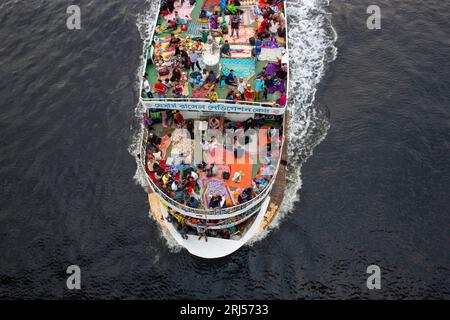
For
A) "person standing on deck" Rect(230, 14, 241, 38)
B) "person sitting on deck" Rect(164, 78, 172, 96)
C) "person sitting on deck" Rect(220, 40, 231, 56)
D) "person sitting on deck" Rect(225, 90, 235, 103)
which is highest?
"person standing on deck" Rect(230, 14, 241, 38)

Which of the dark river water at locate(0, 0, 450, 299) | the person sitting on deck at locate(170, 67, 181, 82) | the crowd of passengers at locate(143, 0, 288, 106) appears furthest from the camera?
the person sitting on deck at locate(170, 67, 181, 82)

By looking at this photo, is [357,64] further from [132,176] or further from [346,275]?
[132,176]

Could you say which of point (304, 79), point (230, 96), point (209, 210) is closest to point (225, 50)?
point (230, 96)

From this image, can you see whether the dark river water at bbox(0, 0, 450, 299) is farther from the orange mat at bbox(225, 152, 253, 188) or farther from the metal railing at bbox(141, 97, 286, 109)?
the metal railing at bbox(141, 97, 286, 109)

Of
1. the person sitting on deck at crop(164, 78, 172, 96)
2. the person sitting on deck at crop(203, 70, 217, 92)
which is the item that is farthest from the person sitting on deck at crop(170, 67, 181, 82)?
the person sitting on deck at crop(203, 70, 217, 92)
